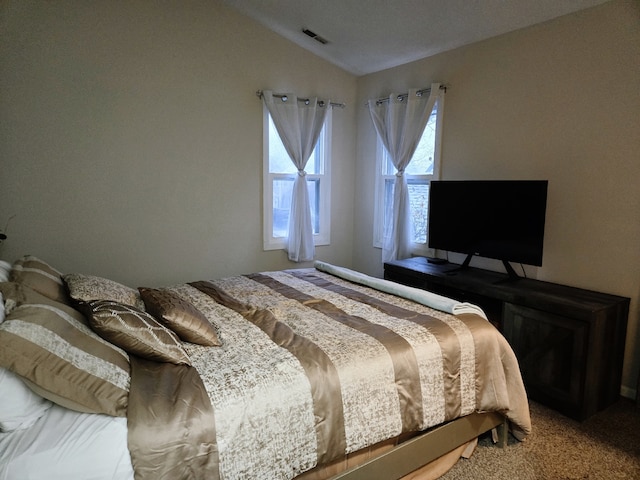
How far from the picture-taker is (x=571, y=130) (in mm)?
2854

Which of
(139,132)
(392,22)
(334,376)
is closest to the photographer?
(334,376)

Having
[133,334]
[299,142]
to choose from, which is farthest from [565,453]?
[299,142]

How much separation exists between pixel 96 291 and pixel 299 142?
2650mm

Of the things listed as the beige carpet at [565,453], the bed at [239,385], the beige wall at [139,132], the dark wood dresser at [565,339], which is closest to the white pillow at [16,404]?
the bed at [239,385]

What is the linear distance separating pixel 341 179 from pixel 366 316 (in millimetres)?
2707

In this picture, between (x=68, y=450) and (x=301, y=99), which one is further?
(x=301, y=99)

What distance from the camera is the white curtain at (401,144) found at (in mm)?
3854

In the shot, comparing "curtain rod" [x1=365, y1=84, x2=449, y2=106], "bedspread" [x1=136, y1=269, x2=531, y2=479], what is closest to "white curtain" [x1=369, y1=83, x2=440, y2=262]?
"curtain rod" [x1=365, y1=84, x2=449, y2=106]

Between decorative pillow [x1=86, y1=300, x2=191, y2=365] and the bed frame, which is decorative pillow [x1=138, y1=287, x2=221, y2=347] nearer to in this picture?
decorative pillow [x1=86, y1=300, x2=191, y2=365]

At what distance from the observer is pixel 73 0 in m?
3.15

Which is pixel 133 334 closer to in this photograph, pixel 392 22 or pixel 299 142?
pixel 299 142

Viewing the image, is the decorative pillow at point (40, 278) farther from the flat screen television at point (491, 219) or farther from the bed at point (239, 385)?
the flat screen television at point (491, 219)

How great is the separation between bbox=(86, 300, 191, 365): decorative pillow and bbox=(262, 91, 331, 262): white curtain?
8.76ft

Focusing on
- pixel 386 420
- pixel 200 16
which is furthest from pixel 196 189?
pixel 386 420
